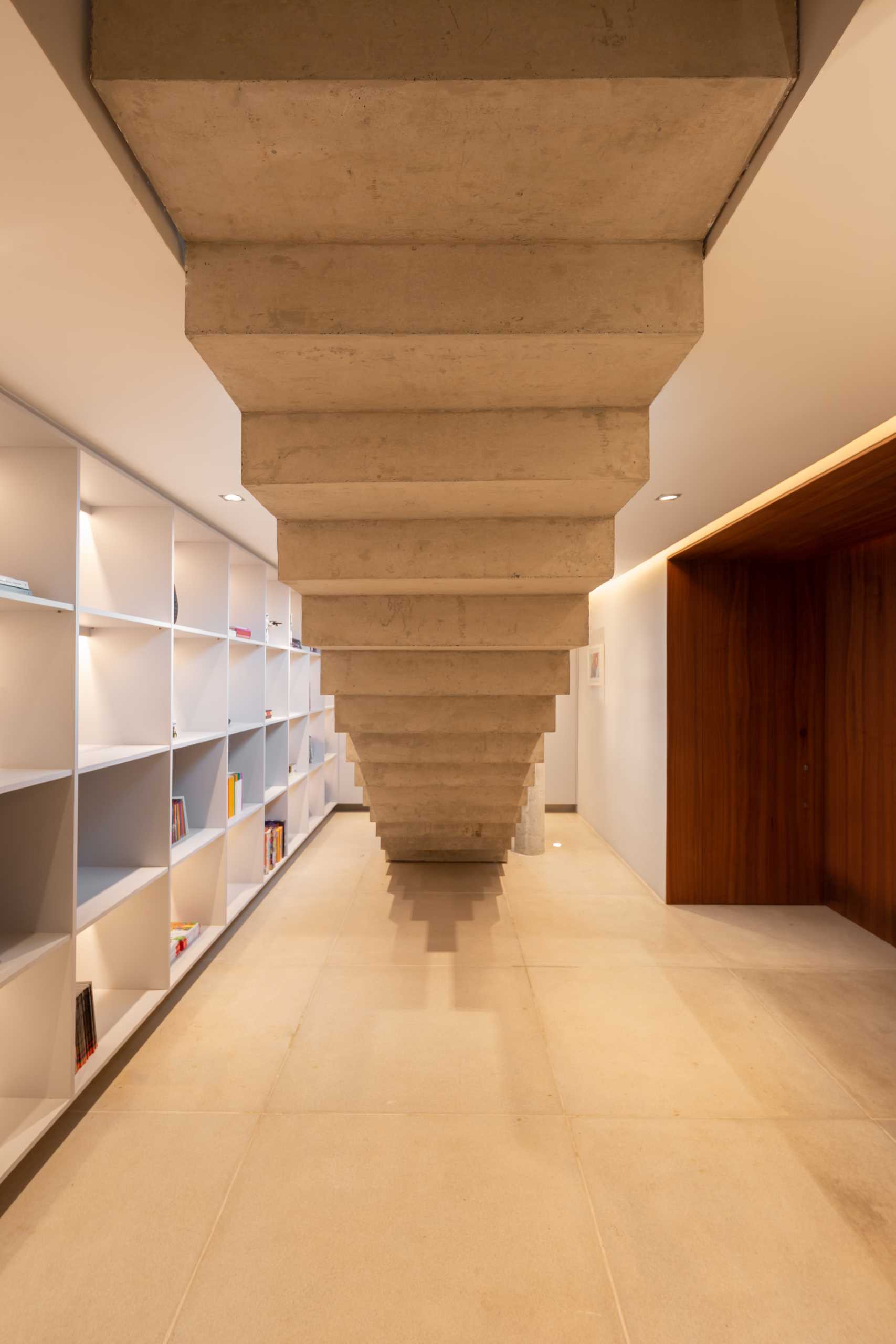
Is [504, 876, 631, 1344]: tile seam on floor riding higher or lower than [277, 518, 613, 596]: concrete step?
lower

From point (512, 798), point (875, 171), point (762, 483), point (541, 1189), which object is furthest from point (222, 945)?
point (875, 171)

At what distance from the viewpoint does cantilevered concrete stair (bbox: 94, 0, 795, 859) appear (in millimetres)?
904

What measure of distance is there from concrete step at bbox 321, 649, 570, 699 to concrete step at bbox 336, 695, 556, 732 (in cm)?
27

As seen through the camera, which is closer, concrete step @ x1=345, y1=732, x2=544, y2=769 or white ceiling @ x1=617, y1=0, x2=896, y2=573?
white ceiling @ x1=617, y1=0, x2=896, y2=573

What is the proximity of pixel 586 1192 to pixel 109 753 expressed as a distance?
228 cm

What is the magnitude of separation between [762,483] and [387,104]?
2438 millimetres

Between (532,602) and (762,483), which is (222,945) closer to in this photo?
(532,602)

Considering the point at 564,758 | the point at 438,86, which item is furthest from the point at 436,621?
the point at 564,758

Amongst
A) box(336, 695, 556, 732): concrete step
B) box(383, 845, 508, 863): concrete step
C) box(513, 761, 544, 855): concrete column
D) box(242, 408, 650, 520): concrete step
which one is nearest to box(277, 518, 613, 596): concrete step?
box(242, 408, 650, 520): concrete step

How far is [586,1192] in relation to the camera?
74.0 inches

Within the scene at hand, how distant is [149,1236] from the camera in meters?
1.73

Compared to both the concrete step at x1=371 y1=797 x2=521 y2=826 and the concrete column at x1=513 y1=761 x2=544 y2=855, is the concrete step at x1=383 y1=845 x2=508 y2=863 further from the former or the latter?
the concrete step at x1=371 y1=797 x2=521 y2=826

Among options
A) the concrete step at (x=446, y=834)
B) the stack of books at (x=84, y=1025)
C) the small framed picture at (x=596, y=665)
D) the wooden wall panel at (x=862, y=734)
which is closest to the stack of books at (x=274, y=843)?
the concrete step at (x=446, y=834)

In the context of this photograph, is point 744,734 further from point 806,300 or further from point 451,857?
point 806,300
